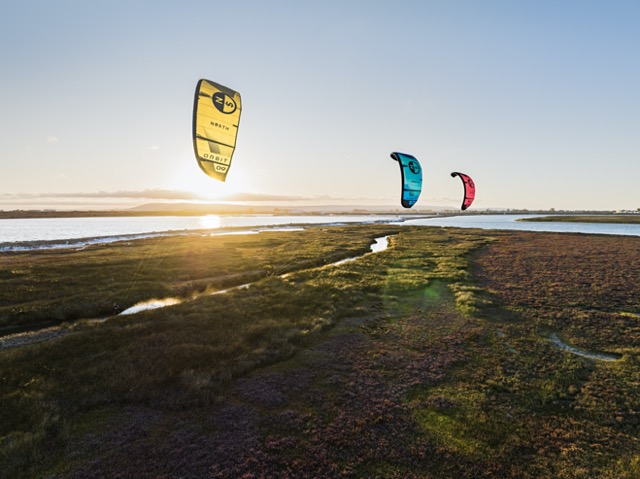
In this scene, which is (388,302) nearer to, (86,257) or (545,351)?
(545,351)

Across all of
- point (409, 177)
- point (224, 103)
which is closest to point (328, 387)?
point (224, 103)

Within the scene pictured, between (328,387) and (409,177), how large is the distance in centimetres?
1799

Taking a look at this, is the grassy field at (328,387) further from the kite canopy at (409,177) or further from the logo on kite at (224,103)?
the logo on kite at (224,103)

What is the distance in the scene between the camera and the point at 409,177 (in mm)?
25250

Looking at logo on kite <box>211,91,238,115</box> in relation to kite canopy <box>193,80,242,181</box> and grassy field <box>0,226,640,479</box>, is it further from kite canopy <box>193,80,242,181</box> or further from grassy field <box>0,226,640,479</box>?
grassy field <box>0,226,640,479</box>

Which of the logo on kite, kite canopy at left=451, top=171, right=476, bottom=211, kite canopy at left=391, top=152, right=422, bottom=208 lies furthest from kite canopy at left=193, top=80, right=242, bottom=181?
kite canopy at left=451, top=171, right=476, bottom=211

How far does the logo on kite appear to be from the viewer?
522 inches

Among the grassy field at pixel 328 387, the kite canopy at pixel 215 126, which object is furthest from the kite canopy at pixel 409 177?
the kite canopy at pixel 215 126

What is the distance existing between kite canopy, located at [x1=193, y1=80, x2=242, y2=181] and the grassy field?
8.29 m

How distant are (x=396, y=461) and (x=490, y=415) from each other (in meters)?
3.84

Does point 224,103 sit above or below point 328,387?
above

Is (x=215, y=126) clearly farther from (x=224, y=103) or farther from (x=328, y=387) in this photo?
(x=328, y=387)

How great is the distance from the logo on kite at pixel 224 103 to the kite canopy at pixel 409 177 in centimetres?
1376

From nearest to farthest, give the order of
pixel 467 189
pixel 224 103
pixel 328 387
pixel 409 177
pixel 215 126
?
pixel 328 387 < pixel 215 126 < pixel 224 103 < pixel 409 177 < pixel 467 189
